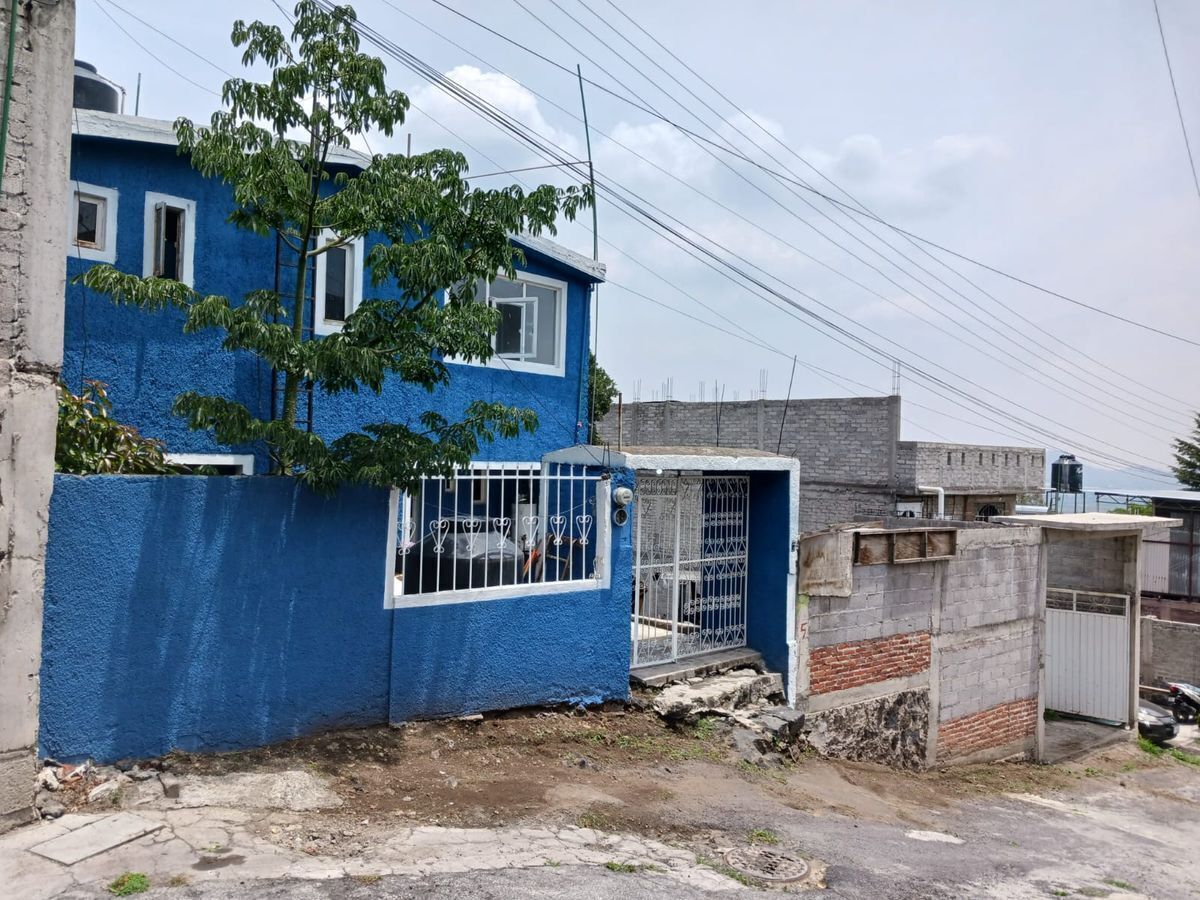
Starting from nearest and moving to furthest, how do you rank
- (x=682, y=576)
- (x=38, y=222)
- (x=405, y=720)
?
(x=38, y=222) → (x=405, y=720) → (x=682, y=576)

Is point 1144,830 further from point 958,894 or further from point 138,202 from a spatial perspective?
point 138,202

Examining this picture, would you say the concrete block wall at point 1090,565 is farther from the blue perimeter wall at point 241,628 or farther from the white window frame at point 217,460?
the white window frame at point 217,460

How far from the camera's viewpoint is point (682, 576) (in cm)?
961

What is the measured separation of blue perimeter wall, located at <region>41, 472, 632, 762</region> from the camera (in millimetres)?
5496

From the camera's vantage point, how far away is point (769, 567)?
995 cm

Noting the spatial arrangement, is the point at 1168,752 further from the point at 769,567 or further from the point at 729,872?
the point at 729,872

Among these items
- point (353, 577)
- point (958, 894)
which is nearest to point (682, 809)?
point (958, 894)

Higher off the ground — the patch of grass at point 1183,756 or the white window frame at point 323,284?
the white window frame at point 323,284

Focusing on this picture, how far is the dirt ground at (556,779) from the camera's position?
231 inches

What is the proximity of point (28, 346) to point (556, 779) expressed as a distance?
4510 mm

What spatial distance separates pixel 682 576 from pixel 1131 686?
1045cm

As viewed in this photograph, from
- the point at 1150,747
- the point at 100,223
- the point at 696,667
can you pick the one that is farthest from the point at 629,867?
the point at 1150,747

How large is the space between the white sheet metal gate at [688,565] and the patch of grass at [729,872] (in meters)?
3.35

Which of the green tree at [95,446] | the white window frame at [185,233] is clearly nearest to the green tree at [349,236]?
the green tree at [95,446]
